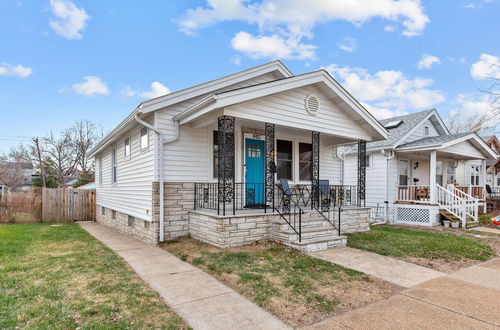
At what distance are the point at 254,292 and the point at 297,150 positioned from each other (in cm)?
659

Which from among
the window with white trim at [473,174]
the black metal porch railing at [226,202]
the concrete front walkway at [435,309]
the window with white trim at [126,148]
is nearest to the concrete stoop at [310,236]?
the black metal porch railing at [226,202]

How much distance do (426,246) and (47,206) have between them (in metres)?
14.9

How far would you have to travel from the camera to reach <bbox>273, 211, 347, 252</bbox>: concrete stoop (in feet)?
21.0

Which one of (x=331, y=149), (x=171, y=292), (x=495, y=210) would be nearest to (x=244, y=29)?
(x=331, y=149)

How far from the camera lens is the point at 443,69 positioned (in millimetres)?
14281

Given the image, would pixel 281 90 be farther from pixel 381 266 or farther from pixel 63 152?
pixel 63 152

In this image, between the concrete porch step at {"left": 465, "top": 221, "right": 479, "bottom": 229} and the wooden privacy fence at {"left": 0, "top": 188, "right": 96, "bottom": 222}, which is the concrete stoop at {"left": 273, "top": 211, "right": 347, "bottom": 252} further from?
the wooden privacy fence at {"left": 0, "top": 188, "right": 96, "bottom": 222}

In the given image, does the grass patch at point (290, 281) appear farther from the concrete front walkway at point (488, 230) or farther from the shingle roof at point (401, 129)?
the shingle roof at point (401, 129)

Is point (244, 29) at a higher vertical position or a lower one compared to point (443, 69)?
higher

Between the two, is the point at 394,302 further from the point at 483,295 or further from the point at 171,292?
the point at 171,292

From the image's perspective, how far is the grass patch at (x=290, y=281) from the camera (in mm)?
3500

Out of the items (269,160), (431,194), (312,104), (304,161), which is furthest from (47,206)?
(431,194)

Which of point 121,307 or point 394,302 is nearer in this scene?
point 121,307

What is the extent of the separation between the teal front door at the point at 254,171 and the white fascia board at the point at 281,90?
7.07 ft
